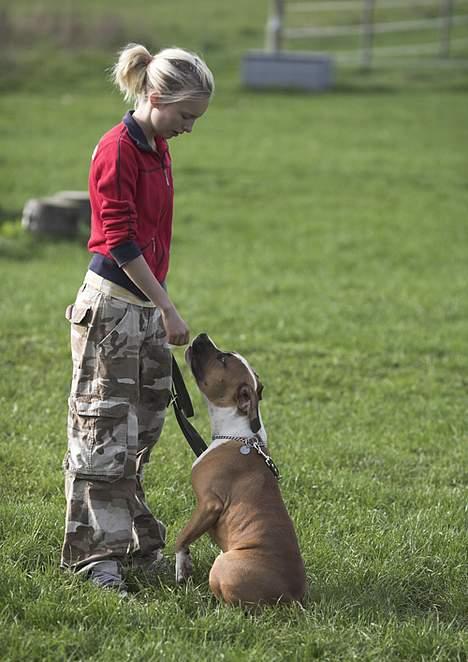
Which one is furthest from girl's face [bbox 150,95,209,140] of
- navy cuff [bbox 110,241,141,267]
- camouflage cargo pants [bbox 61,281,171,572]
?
camouflage cargo pants [bbox 61,281,171,572]

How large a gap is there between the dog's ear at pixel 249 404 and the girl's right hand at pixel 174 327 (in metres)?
0.37

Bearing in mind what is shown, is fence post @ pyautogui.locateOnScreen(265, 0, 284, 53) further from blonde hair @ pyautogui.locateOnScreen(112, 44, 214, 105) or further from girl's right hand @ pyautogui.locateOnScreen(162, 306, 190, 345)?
girl's right hand @ pyautogui.locateOnScreen(162, 306, 190, 345)

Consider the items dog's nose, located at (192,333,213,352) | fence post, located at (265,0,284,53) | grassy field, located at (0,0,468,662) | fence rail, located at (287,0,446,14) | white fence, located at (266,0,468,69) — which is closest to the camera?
grassy field, located at (0,0,468,662)

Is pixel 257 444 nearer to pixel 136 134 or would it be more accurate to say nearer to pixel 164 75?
pixel 136 134

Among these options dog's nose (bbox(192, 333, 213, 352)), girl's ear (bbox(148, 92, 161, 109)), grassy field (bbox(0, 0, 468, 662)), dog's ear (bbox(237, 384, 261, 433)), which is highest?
girl's ear (bbox(148, 92, 161, 109))

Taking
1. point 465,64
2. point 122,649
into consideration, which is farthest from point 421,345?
point 465,64

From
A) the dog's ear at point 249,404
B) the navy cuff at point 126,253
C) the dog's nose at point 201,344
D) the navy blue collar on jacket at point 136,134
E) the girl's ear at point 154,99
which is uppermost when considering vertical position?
the girl's ear at point 154,99

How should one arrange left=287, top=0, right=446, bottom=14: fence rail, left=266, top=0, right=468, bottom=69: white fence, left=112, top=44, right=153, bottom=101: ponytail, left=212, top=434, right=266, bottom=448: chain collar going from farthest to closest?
left=287, top=0, right=446, bottom=14: fence rail, left=266, top=0, right=468, bottom=69: white fence, left=212, top=434, right=266, bottom=448: chain collar, left=112, top=44, right=153, bottom=101: ponytail

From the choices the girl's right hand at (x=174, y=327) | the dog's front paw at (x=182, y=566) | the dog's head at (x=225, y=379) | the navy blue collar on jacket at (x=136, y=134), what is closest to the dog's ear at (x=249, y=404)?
the dog's head at (x=225, y=379)

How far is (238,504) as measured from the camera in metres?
4.31

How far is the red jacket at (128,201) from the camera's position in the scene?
426 centimetres

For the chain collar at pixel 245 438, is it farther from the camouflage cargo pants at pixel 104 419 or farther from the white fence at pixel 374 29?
the white fence at pixel 374 29

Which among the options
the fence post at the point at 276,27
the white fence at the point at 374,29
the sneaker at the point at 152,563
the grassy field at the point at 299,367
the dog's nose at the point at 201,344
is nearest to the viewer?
the grassy field at the point at 299,367

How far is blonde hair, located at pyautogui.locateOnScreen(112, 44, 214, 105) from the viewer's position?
4.25 m
